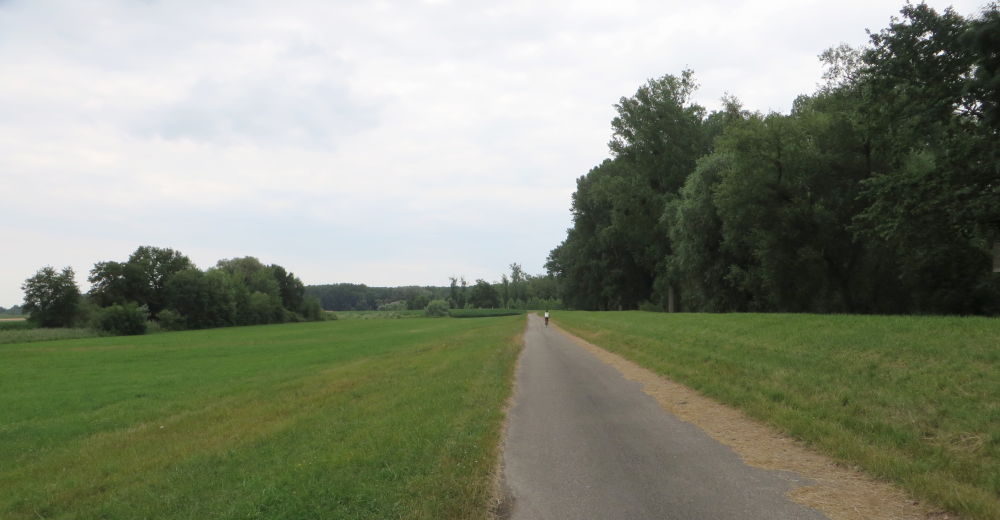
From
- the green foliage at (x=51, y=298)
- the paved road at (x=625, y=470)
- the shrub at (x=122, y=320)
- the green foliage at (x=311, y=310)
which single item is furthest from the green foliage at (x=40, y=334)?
the paved road at (x=625, y=470)

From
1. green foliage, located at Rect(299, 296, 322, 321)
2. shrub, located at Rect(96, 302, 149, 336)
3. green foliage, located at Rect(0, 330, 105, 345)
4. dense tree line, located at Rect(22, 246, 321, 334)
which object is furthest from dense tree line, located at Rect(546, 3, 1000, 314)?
green foliage, located at Rect(299, 296, 322, 321)

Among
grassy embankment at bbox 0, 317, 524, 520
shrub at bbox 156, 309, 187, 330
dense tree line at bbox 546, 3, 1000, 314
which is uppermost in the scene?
dense tree line at bbox 546, 3, 1000, 314

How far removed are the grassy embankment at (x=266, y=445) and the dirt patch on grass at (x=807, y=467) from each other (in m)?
3.20

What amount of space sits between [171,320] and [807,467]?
103m

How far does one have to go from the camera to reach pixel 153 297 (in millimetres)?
103938

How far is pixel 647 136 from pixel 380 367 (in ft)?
113

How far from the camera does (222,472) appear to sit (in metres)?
8.34

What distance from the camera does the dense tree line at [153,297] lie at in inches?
3361

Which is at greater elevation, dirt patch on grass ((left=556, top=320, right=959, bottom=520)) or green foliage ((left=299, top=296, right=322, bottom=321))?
green foliage ((left=299, top=296, right=322, bottom=321))

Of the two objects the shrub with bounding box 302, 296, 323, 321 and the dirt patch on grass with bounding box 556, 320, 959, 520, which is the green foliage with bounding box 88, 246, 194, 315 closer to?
the shrub with bounding box 302, 296, 323, 321

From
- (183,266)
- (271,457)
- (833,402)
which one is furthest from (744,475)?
(183,266)

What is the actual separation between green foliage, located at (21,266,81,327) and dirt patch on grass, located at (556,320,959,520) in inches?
4018

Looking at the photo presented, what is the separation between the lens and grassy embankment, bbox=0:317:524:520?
252 inches

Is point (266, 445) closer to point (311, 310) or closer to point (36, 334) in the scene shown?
point (36, 334)
